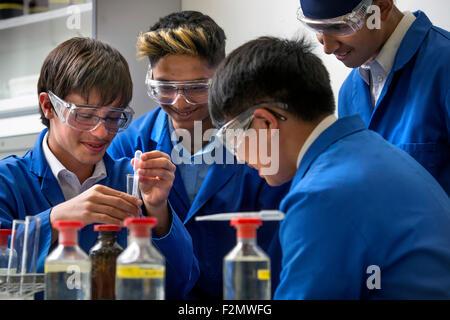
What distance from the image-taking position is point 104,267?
1.30 m

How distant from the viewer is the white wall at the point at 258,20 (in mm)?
2727

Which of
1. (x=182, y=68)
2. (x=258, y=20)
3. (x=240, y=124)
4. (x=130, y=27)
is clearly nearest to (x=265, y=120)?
(x=240, y=124)

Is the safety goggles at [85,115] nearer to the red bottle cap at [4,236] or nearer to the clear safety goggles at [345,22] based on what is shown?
the red bottle cap at [4,236]

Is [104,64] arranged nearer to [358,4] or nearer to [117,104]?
[117,104]

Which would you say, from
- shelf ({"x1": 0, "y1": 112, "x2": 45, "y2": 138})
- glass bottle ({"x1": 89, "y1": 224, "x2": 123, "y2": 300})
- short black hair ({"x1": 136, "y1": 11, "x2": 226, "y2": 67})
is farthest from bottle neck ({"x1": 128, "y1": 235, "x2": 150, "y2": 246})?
shelf ({"x1": 0, "y1": 112, "x2": 45, "y2": 138})

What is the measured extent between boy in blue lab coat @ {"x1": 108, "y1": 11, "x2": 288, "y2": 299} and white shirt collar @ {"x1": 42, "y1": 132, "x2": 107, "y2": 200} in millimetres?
288

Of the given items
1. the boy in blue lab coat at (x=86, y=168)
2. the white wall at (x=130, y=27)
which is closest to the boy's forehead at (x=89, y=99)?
the boy in blue lab coat at (x=86, y=168)

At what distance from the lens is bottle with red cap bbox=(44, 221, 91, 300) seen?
1.10 m

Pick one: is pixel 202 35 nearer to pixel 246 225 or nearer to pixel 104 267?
pixel 104 267

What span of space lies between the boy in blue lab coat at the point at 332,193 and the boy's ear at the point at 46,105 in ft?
2.24

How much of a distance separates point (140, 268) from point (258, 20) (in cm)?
217

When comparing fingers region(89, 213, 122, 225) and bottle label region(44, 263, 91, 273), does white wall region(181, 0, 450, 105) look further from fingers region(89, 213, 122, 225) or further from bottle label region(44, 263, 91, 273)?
bottle label region(44, 263, 91, 273)

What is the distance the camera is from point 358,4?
6.04 ft

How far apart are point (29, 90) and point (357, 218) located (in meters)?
2.61
